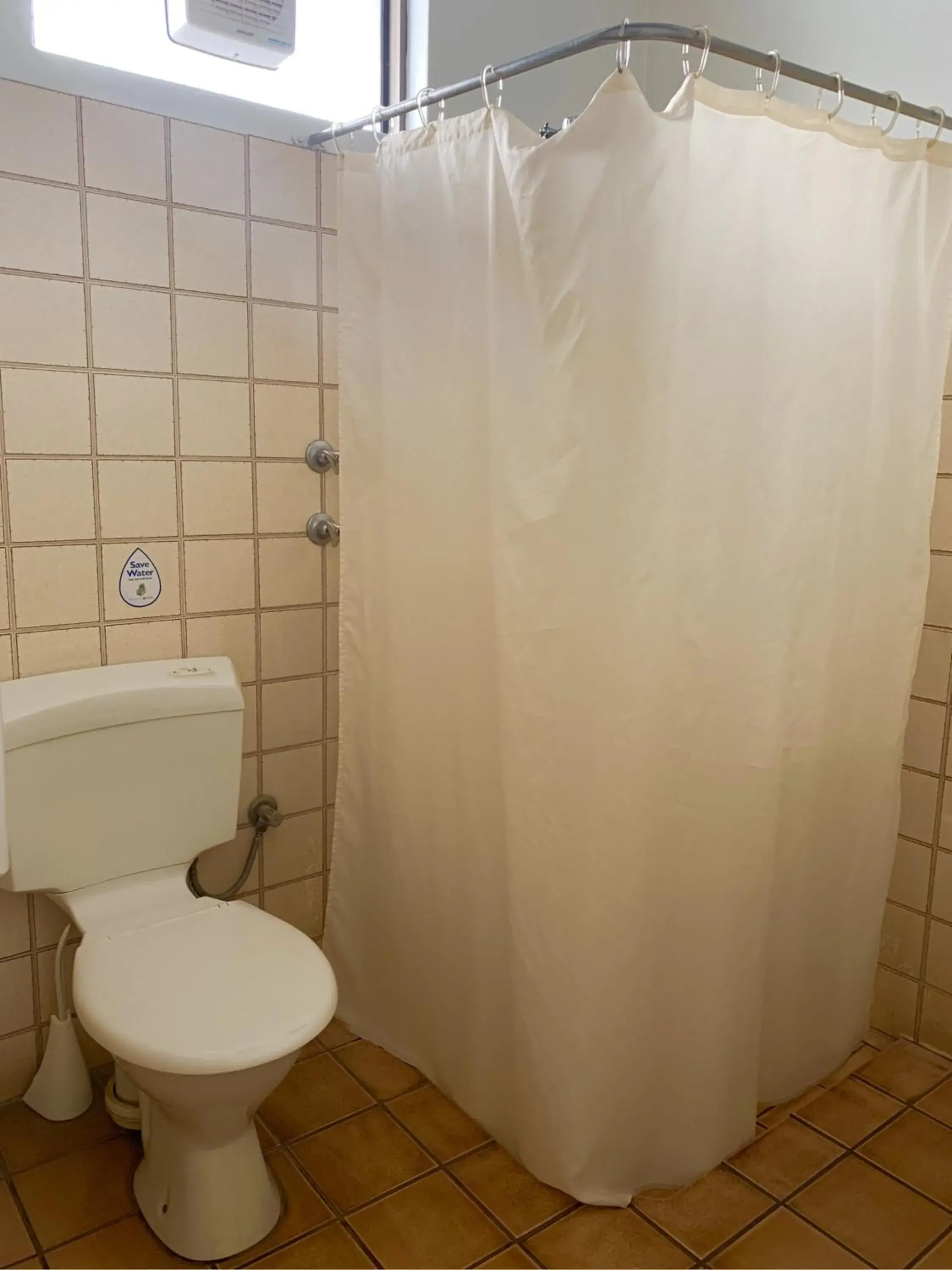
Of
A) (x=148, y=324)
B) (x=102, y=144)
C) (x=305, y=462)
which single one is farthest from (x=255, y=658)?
(x=102, y=144)

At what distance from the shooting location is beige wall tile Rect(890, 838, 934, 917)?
1.98 metres

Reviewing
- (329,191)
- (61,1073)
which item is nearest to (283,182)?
(329,191)

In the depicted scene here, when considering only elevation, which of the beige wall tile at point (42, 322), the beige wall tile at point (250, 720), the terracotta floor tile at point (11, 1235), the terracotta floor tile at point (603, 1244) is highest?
the beige wall tile at point (42, 322)

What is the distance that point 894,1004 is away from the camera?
2066mm

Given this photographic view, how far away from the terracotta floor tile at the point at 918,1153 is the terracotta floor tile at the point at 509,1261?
0.64m

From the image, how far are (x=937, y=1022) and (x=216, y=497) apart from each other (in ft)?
5.72

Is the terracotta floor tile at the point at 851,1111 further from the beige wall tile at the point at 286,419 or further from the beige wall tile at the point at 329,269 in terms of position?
the beige wall tile at the point at 329,269

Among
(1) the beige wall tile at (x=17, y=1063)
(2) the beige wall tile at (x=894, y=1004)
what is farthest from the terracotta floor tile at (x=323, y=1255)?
(2) the beige wall tile at (x=894, y=1004)

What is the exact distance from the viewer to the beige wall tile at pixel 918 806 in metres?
1.95

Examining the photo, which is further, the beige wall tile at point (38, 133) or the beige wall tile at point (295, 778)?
the beige wall tile at point (295, 778)

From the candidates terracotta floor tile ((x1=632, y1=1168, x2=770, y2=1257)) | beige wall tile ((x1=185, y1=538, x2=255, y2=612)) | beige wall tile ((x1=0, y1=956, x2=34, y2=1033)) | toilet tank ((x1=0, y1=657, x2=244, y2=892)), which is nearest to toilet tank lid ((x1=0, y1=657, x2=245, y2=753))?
toilet tank ((x1=0, y1=657, x2=244, y2=892))

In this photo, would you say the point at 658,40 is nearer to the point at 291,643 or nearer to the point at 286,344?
the point at 286,344

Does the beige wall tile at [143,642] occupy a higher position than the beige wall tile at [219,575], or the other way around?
the beige wall tile at [219,575]

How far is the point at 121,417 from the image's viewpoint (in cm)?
173
